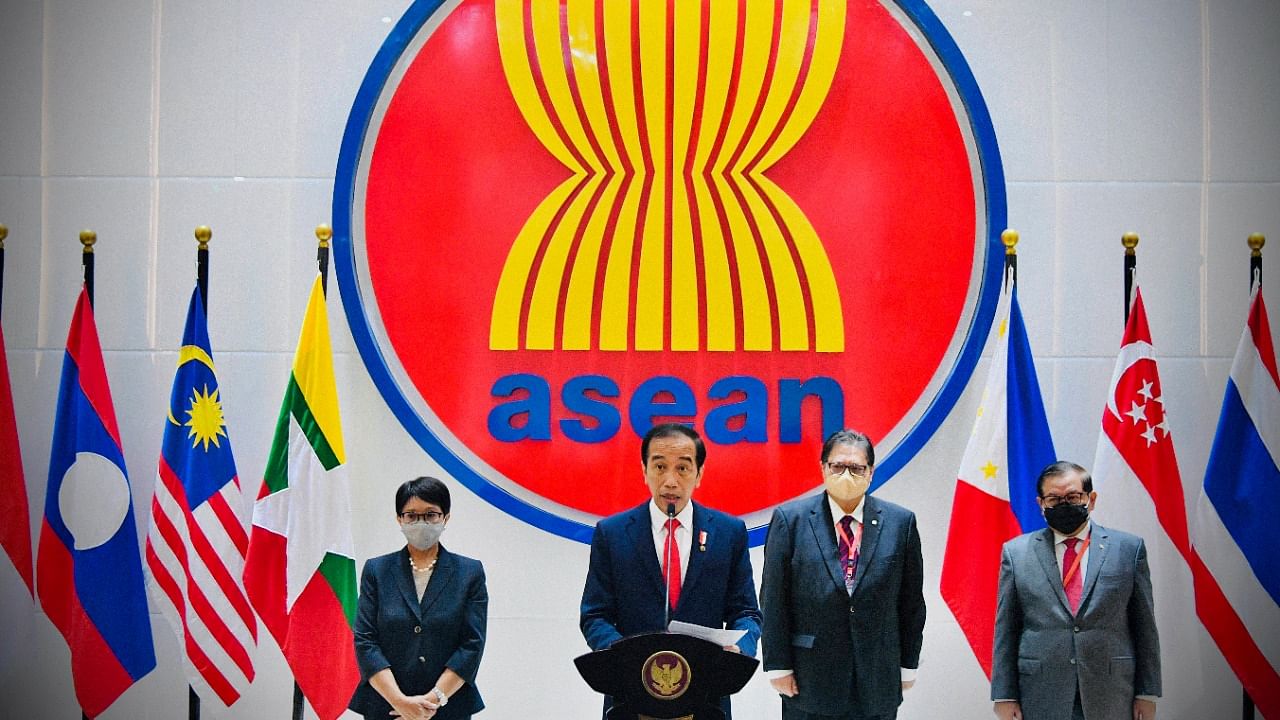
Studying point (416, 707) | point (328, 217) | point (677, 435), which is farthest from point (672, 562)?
point (328, 217)

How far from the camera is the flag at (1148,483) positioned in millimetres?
4199

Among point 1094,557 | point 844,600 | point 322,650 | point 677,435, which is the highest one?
point 677,435

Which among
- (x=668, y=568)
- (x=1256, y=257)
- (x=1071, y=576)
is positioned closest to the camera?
(x=668, y=568)

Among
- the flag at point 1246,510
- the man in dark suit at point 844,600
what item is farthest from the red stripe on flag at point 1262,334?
the man in dark suit at point 844,600

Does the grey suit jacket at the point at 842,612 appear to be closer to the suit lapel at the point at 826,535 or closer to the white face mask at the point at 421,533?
the suit lapel at the point at 826,535

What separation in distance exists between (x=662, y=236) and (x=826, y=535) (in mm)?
1505

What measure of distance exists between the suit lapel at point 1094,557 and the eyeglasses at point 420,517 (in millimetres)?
1863

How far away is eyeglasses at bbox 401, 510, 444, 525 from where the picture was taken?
3.67m

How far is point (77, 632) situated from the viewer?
4266mm

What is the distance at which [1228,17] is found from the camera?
465 centimetres

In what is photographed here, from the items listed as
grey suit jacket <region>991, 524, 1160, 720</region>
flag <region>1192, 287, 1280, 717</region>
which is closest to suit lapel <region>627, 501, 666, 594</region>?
grey suit jacket <region>991, 524, 1160, 720</region>

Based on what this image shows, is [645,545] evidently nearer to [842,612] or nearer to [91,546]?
[842,612]

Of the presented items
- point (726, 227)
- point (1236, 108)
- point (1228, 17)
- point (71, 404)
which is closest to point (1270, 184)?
point (1236, 108)

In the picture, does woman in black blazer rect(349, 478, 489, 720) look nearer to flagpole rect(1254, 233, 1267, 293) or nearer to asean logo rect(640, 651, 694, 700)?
asean logo rect(640, 651, 694, 700)
